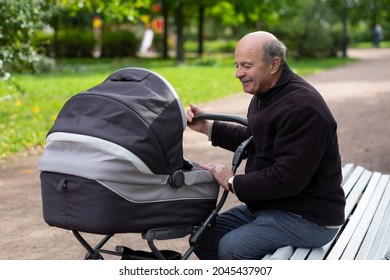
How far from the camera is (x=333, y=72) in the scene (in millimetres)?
23719

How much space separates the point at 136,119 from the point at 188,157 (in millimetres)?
5505

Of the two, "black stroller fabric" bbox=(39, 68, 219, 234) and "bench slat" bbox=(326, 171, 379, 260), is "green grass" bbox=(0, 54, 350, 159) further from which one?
"black stroller fabric" bbox=(39, 68, 219, 234)

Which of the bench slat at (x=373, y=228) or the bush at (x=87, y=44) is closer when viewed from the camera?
the bench slat at (x=373, y=228)

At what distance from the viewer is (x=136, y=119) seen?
3248mm

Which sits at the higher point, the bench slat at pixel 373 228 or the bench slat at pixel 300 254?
the bench slat at pixel 300 254

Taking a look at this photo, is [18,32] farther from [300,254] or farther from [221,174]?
[300,254]

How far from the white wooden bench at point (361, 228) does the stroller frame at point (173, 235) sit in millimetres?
336

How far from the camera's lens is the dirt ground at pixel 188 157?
5.29 metres

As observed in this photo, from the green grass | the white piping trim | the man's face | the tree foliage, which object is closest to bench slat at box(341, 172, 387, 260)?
the man's face

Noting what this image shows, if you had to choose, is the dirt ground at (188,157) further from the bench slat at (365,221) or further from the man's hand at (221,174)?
the man's hand at (221,174)

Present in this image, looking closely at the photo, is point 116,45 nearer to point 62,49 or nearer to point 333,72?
point 62,49

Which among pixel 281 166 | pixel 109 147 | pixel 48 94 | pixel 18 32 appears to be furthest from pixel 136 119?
pixel 48 94

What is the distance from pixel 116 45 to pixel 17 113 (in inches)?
988

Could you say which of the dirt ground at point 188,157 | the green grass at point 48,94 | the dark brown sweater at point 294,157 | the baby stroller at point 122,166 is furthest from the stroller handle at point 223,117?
the green grass at point 48,94
